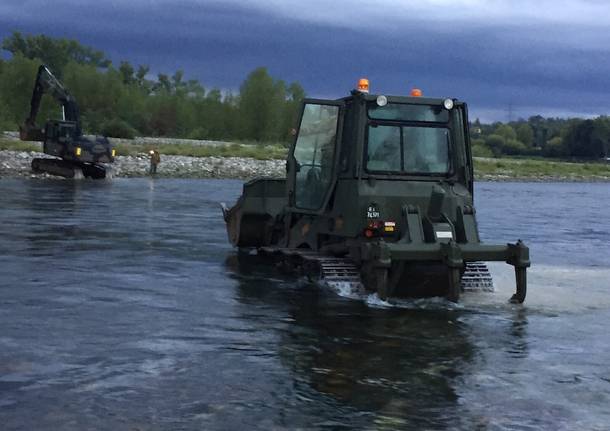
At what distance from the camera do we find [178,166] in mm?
57656

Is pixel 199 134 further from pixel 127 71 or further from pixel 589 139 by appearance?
pixel 589 139

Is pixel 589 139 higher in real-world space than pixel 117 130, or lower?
higher

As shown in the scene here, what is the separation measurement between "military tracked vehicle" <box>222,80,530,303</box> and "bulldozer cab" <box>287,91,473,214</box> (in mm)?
13

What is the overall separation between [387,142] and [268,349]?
4298 millimetres

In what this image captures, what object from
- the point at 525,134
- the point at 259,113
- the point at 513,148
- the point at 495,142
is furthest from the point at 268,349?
the point at 525,134

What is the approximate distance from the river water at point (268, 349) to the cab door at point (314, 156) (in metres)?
1.27

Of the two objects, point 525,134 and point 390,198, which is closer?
point 390,198

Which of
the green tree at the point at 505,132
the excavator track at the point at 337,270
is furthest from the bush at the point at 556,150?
the excavator track at the point at 337,270

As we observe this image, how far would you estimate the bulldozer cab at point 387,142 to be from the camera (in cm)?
1259

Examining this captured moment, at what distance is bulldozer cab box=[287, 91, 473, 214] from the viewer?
12.6 m

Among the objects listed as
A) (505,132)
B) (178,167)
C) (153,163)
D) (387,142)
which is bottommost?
(178,167)

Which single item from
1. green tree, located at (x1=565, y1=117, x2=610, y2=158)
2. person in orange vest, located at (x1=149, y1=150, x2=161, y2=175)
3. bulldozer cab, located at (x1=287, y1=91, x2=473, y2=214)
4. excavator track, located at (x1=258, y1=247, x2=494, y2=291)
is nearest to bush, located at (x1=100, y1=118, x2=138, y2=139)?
person in orange vest, located at (x1=149, y1=150, x2=161, y2=175)

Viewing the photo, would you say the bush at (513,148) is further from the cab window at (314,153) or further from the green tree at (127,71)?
the cab window at (314,153)

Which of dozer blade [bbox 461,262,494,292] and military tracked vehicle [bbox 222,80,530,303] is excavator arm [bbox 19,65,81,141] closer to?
military tracked vehicle [bbox 222,80,530,303]
